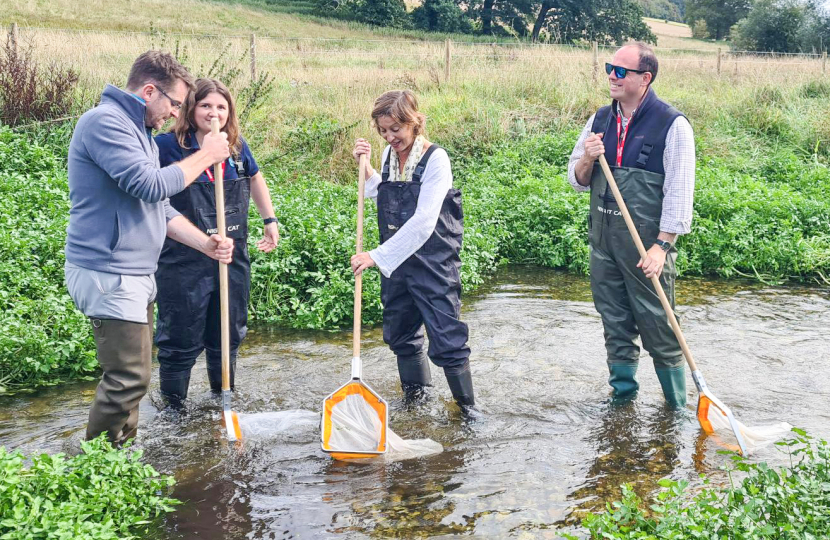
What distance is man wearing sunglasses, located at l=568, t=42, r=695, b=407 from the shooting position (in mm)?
4270

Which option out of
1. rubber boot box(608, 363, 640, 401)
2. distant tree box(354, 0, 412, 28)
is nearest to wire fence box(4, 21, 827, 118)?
rubber boot box(608, 363, 640, 401)

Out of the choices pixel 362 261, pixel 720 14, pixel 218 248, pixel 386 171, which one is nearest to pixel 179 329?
pixel 218 248

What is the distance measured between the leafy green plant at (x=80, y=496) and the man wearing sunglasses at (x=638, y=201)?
2751 millimetres

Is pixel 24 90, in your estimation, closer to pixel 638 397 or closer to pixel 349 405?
pixel 349 405

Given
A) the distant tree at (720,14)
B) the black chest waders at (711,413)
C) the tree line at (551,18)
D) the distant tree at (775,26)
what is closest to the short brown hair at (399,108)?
the black chest waders at (711,413)

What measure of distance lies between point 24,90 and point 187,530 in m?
8.62

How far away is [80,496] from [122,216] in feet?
4.07

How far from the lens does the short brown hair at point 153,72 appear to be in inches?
143

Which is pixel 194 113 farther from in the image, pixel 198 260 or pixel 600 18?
pixel 600 18

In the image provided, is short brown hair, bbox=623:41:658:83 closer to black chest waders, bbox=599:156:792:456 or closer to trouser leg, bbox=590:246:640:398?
black chest waders, bbox=599:156:792:456

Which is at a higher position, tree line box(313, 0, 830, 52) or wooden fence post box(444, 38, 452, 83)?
tree line box(313, 0, 830, 52)

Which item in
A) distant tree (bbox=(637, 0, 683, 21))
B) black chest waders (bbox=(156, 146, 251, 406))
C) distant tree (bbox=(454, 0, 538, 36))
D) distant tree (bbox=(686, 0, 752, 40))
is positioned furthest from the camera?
distant tree (bbox=(637, 0, 683, 21))

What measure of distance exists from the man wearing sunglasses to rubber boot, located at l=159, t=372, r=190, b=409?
258cm

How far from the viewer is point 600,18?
4462 cm
